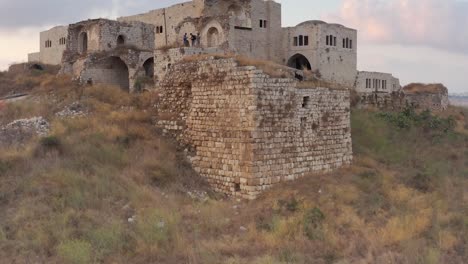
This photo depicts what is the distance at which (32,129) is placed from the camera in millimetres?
15391

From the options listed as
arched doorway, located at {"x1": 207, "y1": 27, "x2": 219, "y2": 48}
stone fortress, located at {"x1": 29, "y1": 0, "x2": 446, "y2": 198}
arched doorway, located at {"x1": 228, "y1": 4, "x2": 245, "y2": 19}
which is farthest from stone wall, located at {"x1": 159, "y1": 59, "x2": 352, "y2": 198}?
arched doorway, located at {"x1": 228, "y1": 4, "x2": 245, "y2": 19}

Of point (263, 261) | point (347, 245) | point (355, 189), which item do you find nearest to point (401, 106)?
point (355, 189)

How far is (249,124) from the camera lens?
12719 mm

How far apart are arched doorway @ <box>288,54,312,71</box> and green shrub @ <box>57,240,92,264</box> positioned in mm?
23883

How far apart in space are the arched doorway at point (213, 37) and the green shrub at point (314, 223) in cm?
1696

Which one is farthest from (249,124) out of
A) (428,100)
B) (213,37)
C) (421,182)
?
(428,100)

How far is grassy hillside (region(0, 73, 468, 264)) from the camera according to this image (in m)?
9.31

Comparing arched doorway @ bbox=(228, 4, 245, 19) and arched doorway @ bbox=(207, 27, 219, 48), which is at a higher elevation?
arched doorway @ bbox=(228, 4, 245, 19)

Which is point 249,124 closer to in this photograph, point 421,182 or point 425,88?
point 421,182

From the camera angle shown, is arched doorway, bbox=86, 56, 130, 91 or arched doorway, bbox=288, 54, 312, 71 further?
arched doorway, bbox=288, 54, 312, 71

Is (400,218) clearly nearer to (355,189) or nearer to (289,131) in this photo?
(355,189)

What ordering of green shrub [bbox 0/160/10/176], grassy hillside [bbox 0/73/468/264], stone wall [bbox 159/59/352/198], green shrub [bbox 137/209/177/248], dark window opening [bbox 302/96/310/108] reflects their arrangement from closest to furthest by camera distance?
grassy hillside [bbox 0/73/468/264], green shrub [bbox 137/209/177/248], green shrub [bbox 0/160/10/176], stone wall [bbox 159/59/352/198], dark window opening [bbox 302/96/310/108]

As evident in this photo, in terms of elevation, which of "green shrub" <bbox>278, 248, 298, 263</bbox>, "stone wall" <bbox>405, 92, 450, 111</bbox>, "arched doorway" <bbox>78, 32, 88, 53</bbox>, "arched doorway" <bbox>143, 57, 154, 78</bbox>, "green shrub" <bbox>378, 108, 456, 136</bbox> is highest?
"arched doorway" <bbox>78, 32, 88, 53</bbox>

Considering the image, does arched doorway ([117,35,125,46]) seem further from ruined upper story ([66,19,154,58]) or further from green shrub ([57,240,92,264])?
green shrub ([57,240,92,264])
